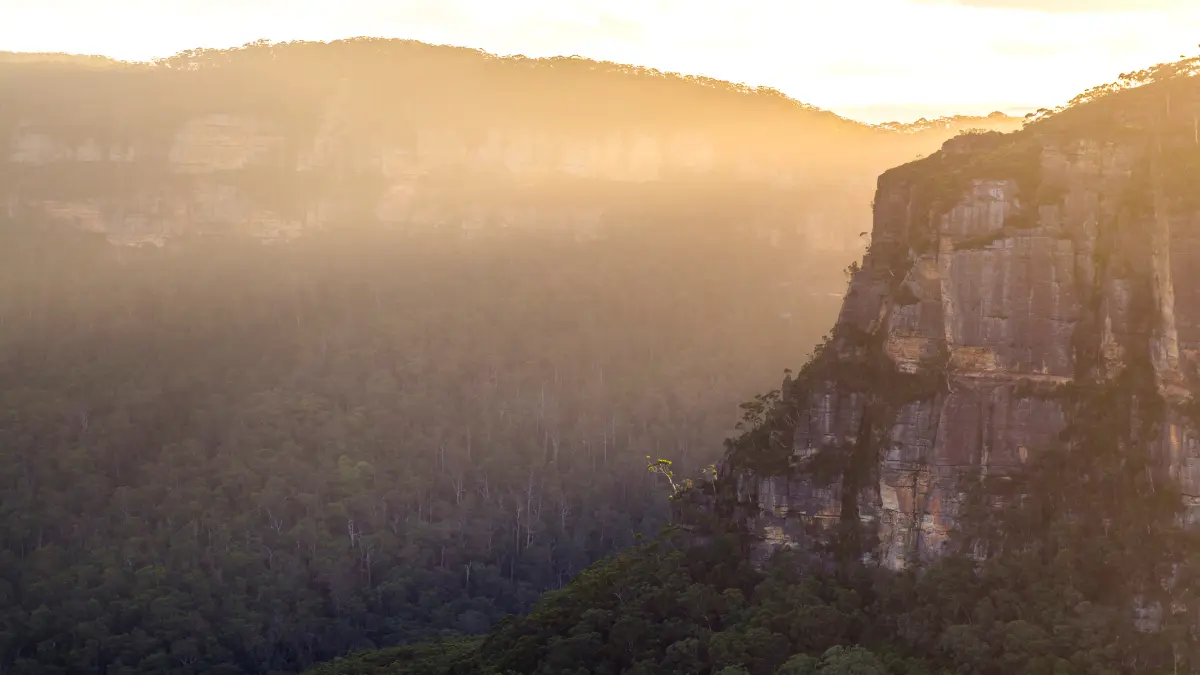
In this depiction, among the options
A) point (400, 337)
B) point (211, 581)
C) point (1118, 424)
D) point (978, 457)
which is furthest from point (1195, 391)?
point (400, 337)

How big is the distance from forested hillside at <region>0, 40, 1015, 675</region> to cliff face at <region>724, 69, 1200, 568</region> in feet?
88.3

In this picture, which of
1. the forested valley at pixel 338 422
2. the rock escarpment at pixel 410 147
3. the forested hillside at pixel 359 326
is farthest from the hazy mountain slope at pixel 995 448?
the rock escarpment at pixel 410 147

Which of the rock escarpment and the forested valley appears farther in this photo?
the rock escarpment

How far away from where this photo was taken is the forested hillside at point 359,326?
245ft

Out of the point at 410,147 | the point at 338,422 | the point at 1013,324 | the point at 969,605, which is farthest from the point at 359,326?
the point at 969,605

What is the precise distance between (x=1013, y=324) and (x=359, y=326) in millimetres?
58327

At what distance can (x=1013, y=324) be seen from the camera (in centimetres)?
4641

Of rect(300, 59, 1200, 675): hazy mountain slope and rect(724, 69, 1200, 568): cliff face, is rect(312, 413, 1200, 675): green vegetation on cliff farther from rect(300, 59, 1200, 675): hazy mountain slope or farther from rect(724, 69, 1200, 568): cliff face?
rect(724, 69, 1200, 568): cliff face

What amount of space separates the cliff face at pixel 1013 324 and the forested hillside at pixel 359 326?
1060 inches

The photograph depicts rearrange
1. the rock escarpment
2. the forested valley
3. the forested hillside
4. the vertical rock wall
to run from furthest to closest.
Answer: the rock escarpment → the forested hillside → the forested valley → the vertical rock wall

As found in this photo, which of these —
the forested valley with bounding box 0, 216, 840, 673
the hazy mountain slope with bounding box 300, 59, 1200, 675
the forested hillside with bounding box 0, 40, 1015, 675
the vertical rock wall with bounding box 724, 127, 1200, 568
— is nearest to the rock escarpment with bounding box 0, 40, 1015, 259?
the forested hillside with bounding box 0, 40, 1015, 675

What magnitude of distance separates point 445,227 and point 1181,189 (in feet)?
235

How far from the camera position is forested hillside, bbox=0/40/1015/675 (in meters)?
74.7

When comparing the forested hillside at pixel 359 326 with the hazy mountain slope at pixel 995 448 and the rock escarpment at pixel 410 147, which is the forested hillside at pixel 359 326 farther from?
the hazy mountain slope at pixel 995 448
